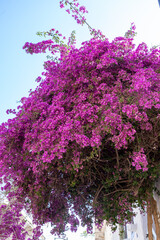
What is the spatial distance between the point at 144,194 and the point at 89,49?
97.1 inches

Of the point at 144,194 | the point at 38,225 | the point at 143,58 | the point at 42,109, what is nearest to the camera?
the point at 42,109

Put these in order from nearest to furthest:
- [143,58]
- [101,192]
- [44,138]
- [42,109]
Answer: [44,138], [42,109], [143,58], [101,192]

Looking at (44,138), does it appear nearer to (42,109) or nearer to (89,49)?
(42,109)

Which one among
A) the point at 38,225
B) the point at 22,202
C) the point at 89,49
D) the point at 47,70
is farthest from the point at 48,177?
the point at 89,49

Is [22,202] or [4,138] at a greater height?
[4,138]

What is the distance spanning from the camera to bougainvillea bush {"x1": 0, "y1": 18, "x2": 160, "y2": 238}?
9.37ft

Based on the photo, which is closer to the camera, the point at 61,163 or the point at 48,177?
the point at 61,163

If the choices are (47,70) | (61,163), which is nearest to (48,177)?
(61,163)

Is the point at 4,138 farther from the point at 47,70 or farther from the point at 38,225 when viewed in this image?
the point at 38,225

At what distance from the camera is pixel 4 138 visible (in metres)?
3.39

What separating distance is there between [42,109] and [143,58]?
1686 millimetres

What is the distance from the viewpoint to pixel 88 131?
2.96m

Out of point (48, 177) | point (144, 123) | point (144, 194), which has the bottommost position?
point (144, 194)

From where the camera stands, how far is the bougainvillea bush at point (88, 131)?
286 centimetres
